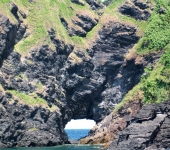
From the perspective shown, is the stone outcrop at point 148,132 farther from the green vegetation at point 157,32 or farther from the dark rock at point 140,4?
the dark rock at point 140,4

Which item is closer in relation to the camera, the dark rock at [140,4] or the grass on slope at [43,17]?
the grass on slope at [43,17]

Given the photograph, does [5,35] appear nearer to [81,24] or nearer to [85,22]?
[81,24]

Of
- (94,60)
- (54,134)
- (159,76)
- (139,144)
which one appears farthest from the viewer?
(94,60)

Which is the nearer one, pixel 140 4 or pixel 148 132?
pixel 148 132

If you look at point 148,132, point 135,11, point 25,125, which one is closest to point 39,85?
point 25,125

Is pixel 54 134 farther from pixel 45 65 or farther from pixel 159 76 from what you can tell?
pixel 159 76

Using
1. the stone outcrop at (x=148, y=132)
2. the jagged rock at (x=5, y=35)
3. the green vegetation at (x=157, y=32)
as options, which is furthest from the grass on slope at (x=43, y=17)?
the stone outcrop at (x=148, y=132)

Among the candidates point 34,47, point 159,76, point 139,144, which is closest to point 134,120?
point 139,144

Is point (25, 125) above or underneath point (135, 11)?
underneath

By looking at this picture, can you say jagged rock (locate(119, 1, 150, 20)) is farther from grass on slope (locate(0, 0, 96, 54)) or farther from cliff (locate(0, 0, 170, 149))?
grass on slope (locate(0, 0, 96, 54))
